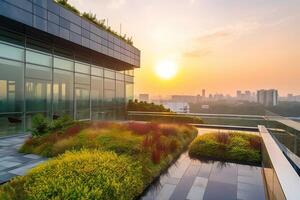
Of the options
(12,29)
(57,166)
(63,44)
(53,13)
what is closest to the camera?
(57,166)

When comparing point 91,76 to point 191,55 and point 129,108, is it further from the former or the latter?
point 191,55

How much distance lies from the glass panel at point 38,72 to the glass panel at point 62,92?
21.4 inches

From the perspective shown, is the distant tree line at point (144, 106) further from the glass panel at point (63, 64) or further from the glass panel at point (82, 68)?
the glass panel at point (63, 64)

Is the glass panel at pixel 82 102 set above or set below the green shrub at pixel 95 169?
above

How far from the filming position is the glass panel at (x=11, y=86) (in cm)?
1027

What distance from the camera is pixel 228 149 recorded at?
7164 millimetres

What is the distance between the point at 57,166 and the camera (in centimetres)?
400

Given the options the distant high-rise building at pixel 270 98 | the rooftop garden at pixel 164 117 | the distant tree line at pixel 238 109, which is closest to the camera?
the distant high-rise building at pixel 270 98

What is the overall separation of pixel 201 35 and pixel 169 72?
22.9 ft

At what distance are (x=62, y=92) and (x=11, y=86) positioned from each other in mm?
3679

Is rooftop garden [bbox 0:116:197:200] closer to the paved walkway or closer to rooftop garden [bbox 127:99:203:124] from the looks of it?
the paved walkway

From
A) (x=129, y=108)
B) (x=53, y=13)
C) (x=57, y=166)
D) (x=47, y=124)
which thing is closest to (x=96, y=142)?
(x=57, y=166)

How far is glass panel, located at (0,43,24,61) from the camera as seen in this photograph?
1038cm

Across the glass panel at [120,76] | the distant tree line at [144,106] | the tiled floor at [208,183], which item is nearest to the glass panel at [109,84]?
the glass panel at [120,76]
